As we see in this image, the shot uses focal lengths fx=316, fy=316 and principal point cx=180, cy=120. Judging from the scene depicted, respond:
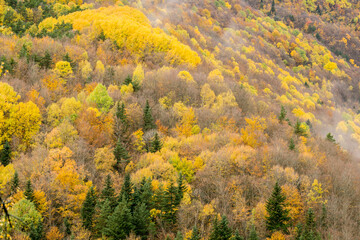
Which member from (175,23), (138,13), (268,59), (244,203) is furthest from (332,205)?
(268,59)

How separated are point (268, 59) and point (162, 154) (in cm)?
14568

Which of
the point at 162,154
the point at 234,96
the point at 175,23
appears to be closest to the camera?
the point at 162,154

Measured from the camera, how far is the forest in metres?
42.5

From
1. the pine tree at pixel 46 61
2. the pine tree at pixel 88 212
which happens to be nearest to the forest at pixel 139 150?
the pine tree at pixel 88 212

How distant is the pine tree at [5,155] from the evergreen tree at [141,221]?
2618 centimetres

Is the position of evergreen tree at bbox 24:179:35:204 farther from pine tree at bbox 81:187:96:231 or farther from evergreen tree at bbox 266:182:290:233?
evergreen tree at bbox 266:182:290:233

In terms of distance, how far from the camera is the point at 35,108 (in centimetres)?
6150

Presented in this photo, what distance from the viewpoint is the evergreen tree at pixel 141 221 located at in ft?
134

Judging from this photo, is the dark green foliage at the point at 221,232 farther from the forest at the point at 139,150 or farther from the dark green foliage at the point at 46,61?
the dark green foliage at the point at 46,61

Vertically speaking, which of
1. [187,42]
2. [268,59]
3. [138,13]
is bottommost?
[268,59]

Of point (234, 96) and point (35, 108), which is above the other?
point (35, 108)

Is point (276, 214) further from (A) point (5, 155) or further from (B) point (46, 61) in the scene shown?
(B) point (46, 61)

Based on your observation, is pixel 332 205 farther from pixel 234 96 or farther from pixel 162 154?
pixel 234 96

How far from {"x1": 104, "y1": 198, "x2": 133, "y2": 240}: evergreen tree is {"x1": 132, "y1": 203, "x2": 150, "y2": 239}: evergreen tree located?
1021 mm
